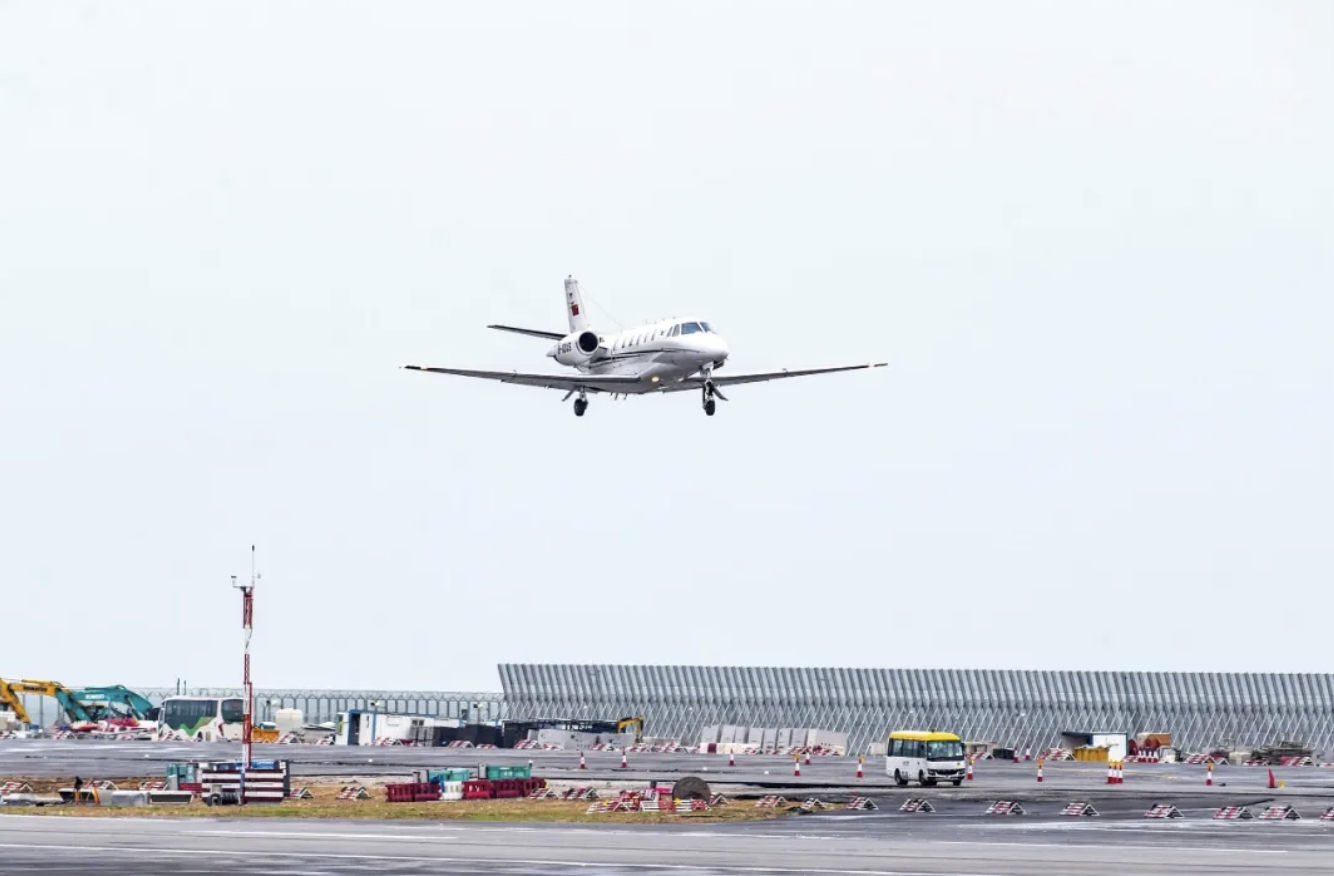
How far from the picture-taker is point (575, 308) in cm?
11925

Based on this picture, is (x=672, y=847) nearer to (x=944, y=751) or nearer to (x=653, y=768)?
(x=944, y=751)

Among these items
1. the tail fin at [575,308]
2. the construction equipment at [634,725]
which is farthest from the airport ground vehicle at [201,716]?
the tail fin at [575,308]

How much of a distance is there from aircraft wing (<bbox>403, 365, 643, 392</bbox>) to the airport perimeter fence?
6878 centimetres

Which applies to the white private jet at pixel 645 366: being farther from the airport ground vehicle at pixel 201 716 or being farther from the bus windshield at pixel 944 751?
the airport ground vehicle at pixel 201 716

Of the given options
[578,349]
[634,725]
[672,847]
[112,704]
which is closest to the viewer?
[672,847]

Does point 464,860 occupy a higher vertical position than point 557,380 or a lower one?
lower

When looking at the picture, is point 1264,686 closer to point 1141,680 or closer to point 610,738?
point 1141,680

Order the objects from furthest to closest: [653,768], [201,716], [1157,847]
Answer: [201,716] < [653,768] < [1157,847]

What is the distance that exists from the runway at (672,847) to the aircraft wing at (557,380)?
108 ft

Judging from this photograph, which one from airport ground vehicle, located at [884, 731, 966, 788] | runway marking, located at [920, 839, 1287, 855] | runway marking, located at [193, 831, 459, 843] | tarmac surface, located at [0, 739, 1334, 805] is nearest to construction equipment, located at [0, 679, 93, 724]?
tarmac surface, located at [0, 739, 1334, 805]

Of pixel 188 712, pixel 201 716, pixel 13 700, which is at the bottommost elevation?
pixel 201 716

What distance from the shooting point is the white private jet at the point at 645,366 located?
88.1m

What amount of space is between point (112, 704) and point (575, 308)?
80003 millimetres

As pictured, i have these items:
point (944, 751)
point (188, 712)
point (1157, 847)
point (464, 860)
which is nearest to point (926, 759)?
point (944, 751)
